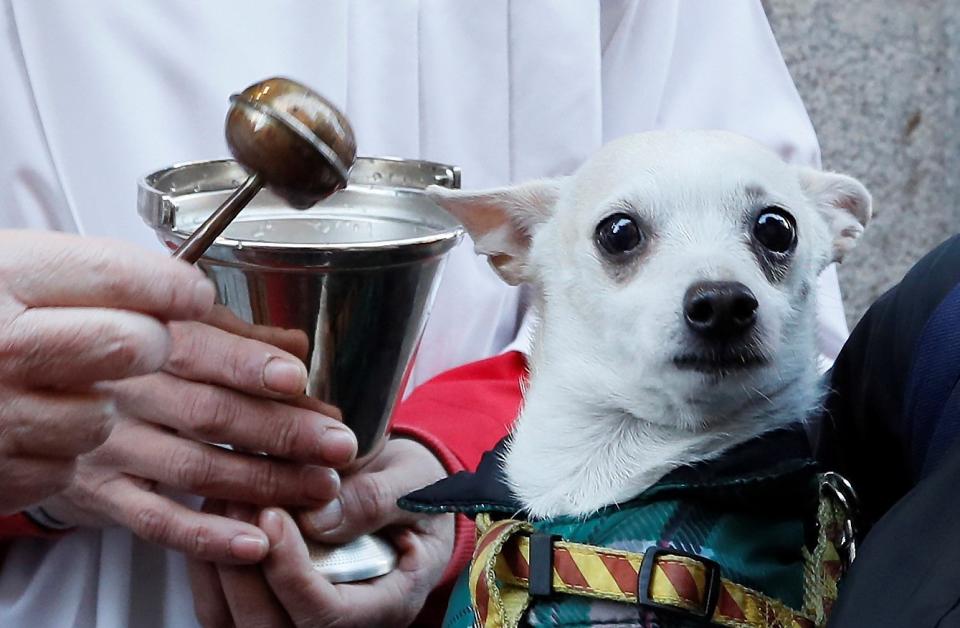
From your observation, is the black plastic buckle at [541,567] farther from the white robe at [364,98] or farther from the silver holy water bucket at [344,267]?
the white robe at [364,98]

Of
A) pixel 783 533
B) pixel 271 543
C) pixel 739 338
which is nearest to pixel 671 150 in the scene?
pixel 739 338

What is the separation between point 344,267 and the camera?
704mm

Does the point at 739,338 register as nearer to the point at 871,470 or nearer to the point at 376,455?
the point at 871,470

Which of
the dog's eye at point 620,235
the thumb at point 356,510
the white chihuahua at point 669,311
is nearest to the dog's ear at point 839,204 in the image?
the white chihuahua at point 669,311

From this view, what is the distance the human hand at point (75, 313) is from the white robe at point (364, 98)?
1.07ft

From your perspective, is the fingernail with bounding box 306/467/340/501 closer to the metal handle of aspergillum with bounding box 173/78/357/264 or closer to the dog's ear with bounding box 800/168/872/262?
the metal handle of aspergillum with bounding box 173/78/357/264

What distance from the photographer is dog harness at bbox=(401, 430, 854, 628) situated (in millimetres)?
614

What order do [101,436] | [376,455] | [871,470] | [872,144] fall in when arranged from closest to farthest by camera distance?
[101,436], [871,470], [376,455], [872,144]

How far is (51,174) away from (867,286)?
4.05 feet

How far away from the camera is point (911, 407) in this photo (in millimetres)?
654

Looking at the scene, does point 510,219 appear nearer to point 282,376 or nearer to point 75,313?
point 282,376

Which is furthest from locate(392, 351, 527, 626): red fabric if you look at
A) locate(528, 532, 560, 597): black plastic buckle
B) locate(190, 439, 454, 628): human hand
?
locate(528, 532, 560, 597): black plastic buckle

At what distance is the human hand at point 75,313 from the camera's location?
58 cm

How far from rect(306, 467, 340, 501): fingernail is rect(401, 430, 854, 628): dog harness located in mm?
148
